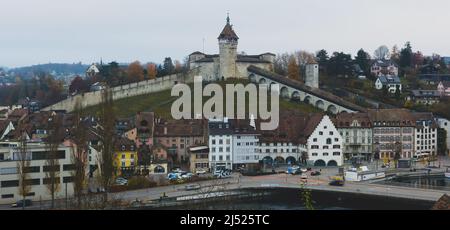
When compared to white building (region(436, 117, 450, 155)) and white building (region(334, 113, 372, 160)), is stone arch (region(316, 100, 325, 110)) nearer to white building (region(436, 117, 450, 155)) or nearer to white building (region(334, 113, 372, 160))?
white building (region(334, 113, 372, 160))

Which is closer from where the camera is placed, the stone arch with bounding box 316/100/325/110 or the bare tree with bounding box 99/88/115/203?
the bare tree with bounding box 99/88/115/203

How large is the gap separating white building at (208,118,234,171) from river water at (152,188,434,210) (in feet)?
15.8

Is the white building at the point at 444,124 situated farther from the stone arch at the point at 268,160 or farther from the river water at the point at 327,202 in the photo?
the river water at the point at 327,202

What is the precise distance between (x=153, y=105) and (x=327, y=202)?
17246 millimetres

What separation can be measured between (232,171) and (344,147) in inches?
272

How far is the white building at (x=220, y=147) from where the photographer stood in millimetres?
24969

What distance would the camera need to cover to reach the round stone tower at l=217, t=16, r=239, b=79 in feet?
129

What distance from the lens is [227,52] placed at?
39.4m

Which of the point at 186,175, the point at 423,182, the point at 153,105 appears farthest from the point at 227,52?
the point at 423,182

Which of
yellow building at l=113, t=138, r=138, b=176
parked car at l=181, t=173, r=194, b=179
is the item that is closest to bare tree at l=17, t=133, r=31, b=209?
yellow building at l=113, t=138, r=138, b=176

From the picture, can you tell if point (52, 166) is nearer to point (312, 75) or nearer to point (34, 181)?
point (34, 181)

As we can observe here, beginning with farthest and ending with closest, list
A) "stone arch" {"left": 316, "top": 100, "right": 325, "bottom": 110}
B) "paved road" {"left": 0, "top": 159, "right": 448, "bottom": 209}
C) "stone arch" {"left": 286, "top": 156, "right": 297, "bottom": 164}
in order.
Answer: "stone arch" {"left": 316, "top": 100, "right": 325, "bottom": 110}
"stone arch" {"left": 286, "top": 156, "right": 297, "bottom": 164}
"paved road" {"left": 0, "top": 159, "right": 448, "bottom": 209}
